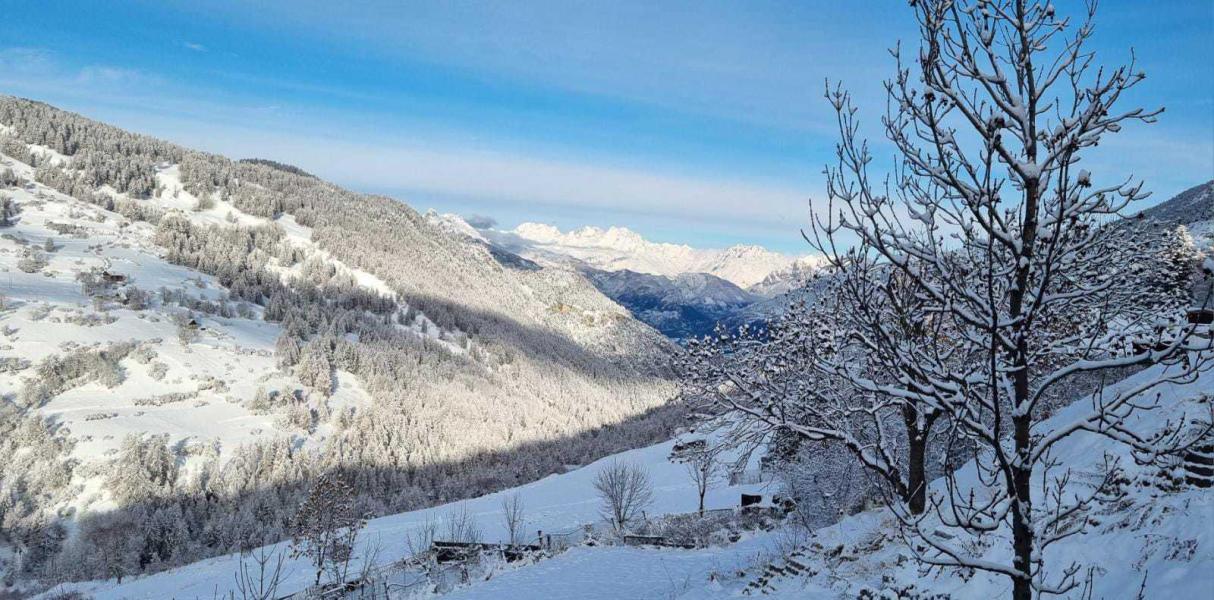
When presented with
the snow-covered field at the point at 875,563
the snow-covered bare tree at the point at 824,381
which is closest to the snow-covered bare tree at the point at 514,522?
the snow-covered field at the point at 875,563

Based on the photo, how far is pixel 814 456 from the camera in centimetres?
1862

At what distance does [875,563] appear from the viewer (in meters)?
9.74

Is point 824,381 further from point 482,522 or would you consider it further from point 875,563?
point 482,522

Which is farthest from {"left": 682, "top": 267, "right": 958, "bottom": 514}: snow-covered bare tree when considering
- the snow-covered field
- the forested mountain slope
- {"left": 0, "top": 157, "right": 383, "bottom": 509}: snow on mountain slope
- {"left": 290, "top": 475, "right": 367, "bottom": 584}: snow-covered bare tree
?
{"left": 0, "top": 157, "right": 383, "bottom": 509}: snow on mountain slope

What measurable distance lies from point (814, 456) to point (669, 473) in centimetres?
2944

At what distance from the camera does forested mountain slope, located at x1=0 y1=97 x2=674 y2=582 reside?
116 feet

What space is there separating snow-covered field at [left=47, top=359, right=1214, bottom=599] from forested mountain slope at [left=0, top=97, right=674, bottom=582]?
560 centimetres

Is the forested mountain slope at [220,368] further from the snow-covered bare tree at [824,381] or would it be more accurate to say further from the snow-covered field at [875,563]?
the snow-covered field at [875,563]

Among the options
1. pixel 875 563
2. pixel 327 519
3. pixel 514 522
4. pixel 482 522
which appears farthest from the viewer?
pixel 482 522

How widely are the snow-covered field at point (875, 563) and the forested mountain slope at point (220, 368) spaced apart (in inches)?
221

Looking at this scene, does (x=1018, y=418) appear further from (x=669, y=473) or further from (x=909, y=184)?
(x=669, y=473)

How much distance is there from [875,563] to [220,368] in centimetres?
5628

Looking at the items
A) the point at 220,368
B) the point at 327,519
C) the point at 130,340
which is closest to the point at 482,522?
the point at 327,519

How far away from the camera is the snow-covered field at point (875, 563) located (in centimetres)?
588
